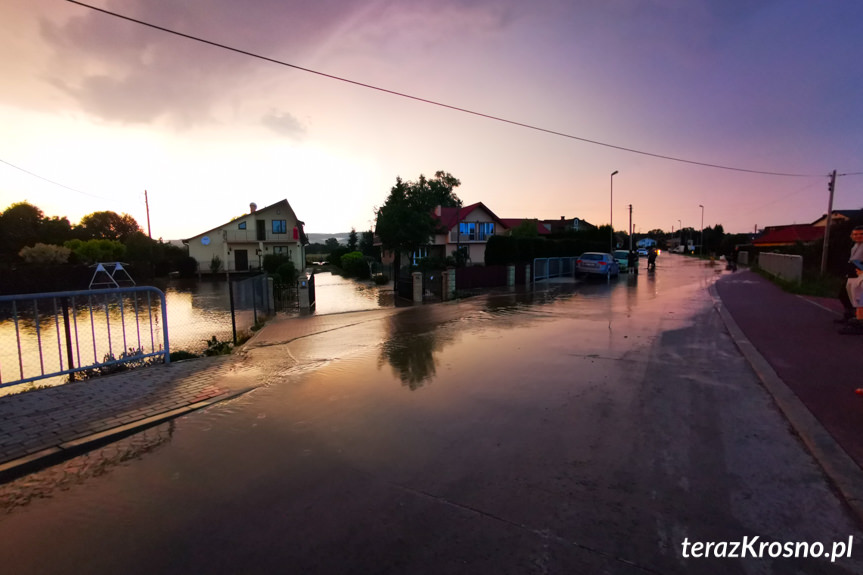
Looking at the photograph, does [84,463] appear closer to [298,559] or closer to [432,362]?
[298,559]

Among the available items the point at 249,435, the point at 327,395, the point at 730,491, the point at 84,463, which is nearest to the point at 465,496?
the point at 730,491

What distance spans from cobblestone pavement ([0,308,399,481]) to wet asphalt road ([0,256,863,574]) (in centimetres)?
28

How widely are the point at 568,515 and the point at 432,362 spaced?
458cm

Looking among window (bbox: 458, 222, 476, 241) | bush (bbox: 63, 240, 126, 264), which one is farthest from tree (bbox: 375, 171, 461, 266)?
bush (bbox: 63, 240, 126, 264)

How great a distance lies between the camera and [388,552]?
2.76m

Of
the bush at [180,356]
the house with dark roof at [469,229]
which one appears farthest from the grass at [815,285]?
the house with dark roof at [469,229]

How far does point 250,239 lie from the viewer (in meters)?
41.7

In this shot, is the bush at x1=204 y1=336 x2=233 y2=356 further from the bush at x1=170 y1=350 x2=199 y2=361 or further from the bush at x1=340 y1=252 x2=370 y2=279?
the bush at x1=340 y1=252 x2=370 y2=279

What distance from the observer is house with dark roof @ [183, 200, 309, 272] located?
41.7 m

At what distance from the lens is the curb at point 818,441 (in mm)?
3295

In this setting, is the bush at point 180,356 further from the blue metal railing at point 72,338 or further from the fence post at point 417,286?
the fence post at point 417,286

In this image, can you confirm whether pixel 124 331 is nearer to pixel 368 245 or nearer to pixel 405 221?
pixel 405 221

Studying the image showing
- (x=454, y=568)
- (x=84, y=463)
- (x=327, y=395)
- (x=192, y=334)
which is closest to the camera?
(x=454, y=568)

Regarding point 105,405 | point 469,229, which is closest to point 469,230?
point 469,229
